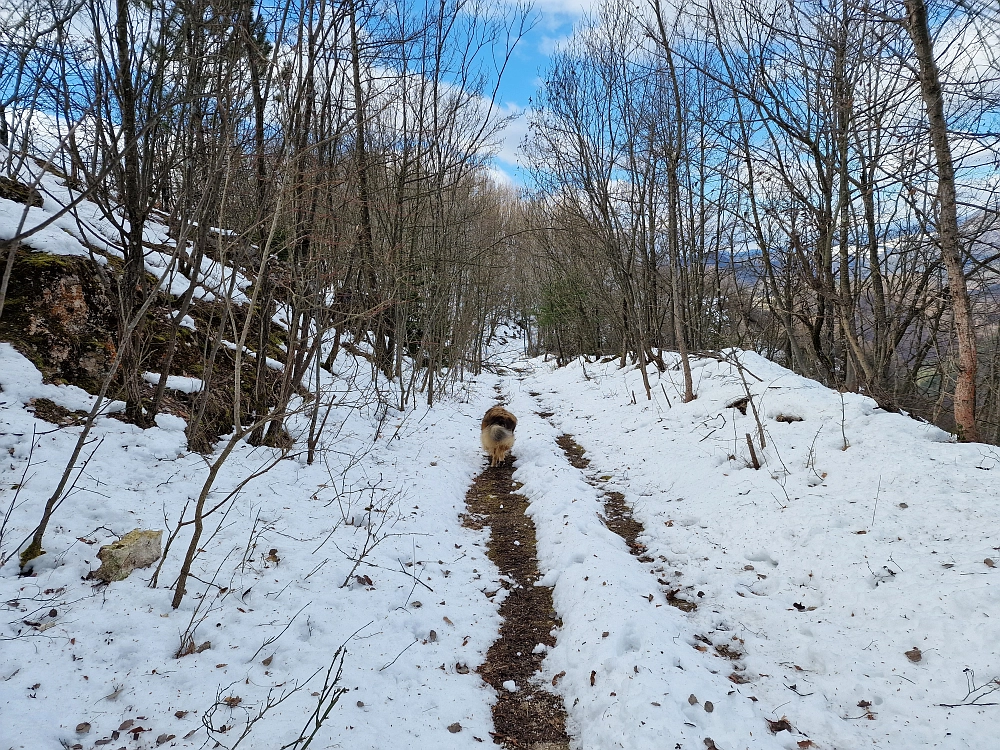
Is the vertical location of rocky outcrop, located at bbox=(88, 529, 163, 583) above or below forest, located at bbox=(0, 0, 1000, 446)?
below


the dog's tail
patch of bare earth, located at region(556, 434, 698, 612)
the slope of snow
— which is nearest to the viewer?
the slope of snow

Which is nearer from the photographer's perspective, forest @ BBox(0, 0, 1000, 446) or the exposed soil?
forest @ BBox(0, 0, 1000, 446)

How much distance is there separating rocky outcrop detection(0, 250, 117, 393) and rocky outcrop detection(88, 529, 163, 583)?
8.22 ft

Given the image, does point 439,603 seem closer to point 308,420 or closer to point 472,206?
point 308,420

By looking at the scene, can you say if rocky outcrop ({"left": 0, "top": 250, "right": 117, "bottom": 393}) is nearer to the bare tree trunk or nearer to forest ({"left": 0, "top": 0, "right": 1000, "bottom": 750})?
forest ({"left": 0, "top": 0, "right": 1000, "bottom": 750})

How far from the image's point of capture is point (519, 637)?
3.93m

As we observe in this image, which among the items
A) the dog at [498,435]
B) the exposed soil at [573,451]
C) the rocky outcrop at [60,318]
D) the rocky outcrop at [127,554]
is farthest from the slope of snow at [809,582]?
the rocky outcrop at [60,318]

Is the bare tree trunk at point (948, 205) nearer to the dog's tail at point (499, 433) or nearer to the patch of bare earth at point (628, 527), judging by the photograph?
the patch of bare earth at point (628, 527)

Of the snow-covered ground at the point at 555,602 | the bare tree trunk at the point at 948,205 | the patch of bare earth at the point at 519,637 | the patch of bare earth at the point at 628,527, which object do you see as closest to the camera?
the snow-covered ground at the point at 555,602

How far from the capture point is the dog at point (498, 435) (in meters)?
8.45

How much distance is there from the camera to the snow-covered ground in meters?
2.70

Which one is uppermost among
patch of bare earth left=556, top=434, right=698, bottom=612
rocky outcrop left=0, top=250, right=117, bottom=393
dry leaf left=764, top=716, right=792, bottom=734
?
rocky outcrop left=0, top=250, right=117, bottom=393

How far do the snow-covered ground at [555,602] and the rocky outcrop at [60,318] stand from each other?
257 millimetres

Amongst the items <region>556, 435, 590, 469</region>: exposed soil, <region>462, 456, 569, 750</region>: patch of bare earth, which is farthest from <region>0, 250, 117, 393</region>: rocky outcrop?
<region>556, 435, 590, 469</region>: exposed soil
